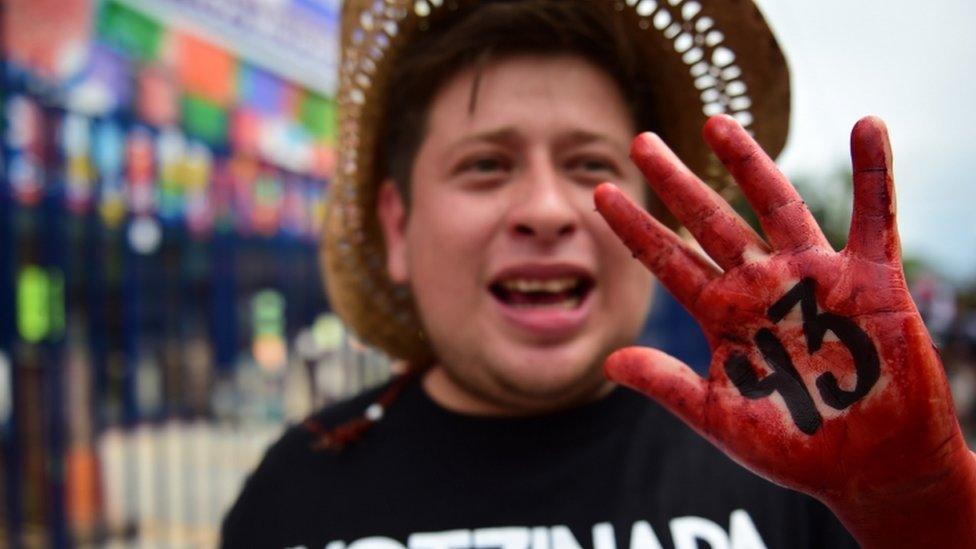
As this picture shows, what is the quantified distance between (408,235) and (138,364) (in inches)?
66.4

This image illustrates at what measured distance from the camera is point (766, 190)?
37.5 inches

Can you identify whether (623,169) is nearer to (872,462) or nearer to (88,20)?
(872,462)

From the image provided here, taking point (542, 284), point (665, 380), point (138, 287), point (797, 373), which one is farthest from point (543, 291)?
point (138, 287)

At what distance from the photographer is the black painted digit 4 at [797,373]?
2.91 feet

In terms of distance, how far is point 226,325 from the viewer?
10.6 ft

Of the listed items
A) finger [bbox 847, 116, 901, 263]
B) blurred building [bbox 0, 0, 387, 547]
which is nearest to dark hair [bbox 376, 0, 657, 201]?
finger [bbox 847, 116, 901, 263]

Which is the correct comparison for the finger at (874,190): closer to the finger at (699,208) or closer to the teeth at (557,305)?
the finger at (699,208)

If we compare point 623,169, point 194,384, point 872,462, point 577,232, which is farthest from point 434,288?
point 194,384

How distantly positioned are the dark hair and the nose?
0.67 feet

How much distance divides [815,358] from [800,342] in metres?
0.02

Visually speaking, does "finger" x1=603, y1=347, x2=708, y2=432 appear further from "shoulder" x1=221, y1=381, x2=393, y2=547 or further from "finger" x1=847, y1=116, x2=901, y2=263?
"shoulder" x1=221, y1=381, x2=393, y2=547

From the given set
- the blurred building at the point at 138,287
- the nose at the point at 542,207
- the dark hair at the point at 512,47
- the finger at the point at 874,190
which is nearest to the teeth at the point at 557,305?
the nose at the point at 542,207

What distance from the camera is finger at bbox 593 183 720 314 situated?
3.36ft

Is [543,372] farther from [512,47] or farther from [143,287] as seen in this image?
[143,287]
